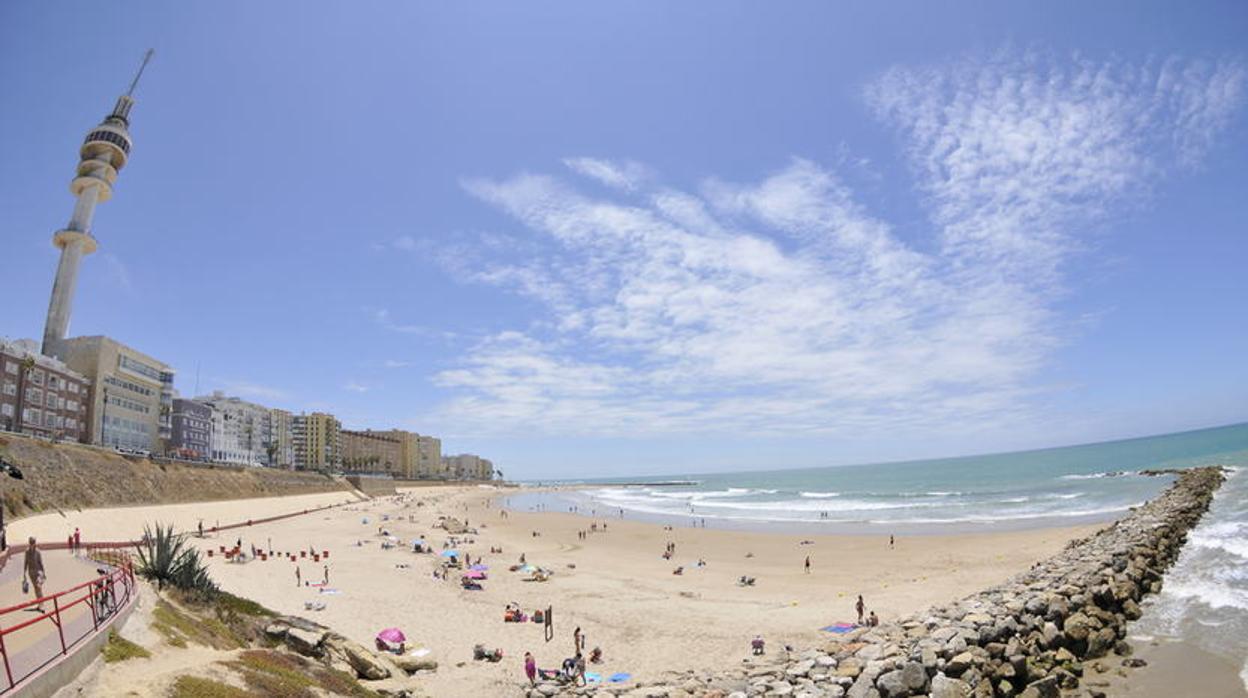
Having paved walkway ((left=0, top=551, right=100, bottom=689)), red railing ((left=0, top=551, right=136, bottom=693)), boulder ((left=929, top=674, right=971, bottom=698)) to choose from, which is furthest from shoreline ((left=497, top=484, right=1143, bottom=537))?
red railing ((left=0, top=551, right=136, bottom=693))

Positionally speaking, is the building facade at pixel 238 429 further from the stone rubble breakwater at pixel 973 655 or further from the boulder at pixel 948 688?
the boulder at pixel 948 688

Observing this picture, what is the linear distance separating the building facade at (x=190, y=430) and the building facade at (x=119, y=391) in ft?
10.6

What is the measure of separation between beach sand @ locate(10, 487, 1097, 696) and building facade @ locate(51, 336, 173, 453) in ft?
73.2

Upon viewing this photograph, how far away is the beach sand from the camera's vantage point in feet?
62.6

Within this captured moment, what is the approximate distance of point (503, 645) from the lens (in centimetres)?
1969

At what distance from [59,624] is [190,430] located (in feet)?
306

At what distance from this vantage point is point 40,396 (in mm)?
54469

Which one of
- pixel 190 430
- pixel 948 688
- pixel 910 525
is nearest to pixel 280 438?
pixel 190 430

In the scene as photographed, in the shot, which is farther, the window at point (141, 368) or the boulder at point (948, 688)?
the window at point (141, 368)

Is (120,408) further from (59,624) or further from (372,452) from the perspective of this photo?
(372,452)

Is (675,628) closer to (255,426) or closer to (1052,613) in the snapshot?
(1052,613)

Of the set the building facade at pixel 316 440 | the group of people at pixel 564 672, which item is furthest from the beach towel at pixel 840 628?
the building facade at pixel 316 440

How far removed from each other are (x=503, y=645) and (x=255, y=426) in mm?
121656

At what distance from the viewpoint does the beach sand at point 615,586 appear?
19078 millimetres
